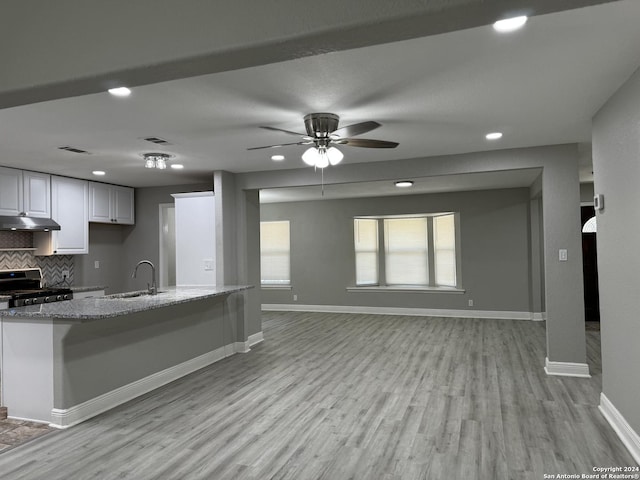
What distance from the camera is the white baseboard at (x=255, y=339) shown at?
611 centimetres

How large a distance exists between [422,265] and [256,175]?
435cm

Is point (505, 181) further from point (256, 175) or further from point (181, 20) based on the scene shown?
point (181, 20)

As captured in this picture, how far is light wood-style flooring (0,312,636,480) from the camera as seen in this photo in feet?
8.80

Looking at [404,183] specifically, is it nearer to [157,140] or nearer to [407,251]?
[407,251]

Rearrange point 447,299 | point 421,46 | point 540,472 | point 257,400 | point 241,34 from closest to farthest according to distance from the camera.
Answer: point 241,34, point 421,46, point 540,472, point 257,400, point 447,299

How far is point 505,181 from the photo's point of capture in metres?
7.11

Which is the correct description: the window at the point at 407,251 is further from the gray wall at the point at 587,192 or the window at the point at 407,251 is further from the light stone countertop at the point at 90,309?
the light stone countertop at the point at 90,309

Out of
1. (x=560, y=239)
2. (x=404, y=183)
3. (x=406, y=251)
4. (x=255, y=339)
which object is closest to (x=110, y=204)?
(x=255, y=339)

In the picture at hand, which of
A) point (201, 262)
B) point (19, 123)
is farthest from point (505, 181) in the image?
point (19, 123)

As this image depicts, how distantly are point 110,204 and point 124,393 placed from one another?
3.75m

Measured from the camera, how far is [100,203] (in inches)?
260

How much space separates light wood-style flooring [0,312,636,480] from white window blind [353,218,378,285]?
12.3 feet

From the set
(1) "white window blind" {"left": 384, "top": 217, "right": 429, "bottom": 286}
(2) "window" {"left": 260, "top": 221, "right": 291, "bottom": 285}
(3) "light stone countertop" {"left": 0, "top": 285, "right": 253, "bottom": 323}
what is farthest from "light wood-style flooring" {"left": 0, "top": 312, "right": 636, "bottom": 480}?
(2) "window" {"left": 260, "top": 221, "right": 291, "bottom": 285}

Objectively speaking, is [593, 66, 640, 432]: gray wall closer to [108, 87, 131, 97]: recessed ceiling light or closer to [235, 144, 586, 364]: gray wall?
[235, 144, 586, 364]: gray wall
